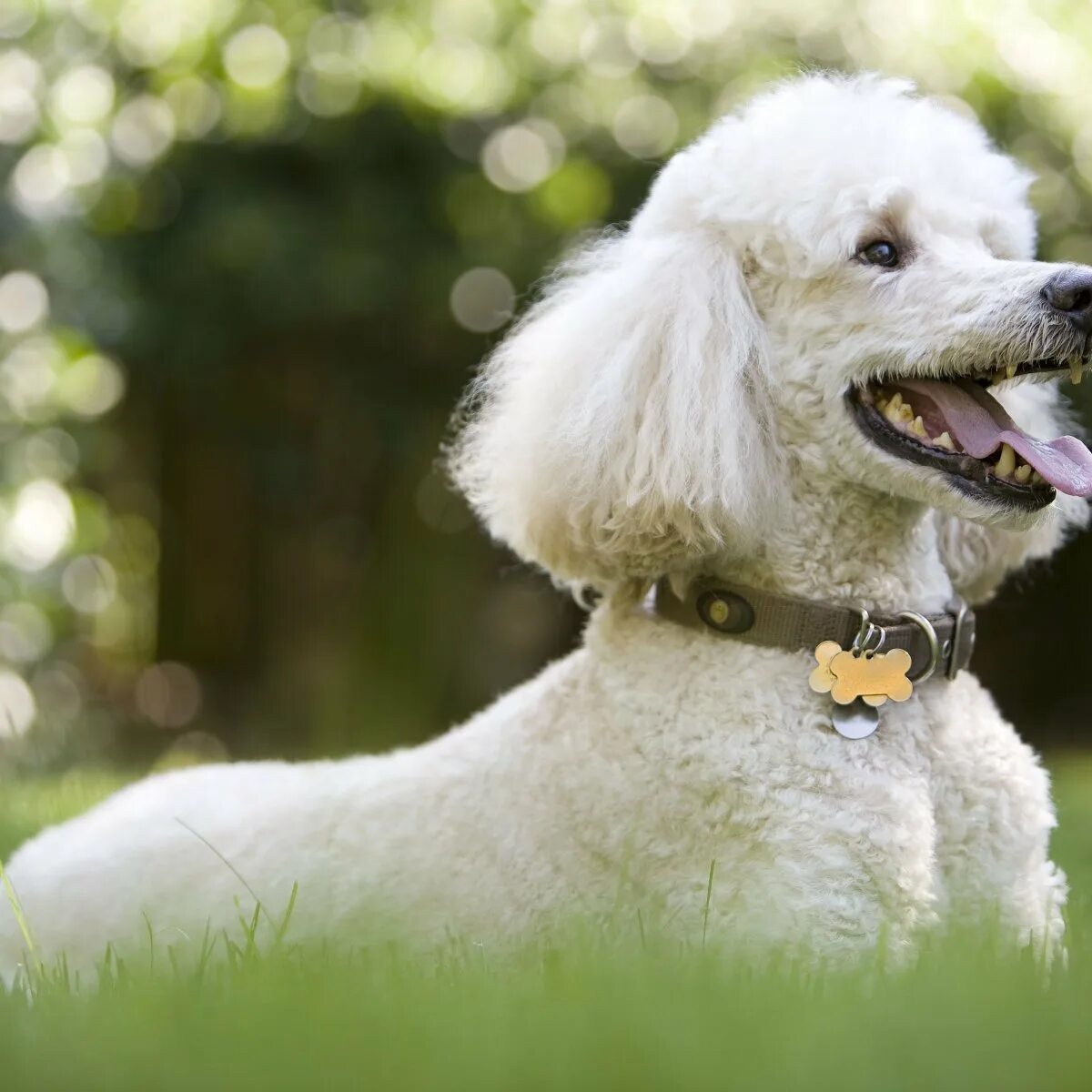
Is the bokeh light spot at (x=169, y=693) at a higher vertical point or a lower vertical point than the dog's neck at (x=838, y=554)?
lower

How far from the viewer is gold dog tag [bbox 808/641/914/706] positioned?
7.75ft

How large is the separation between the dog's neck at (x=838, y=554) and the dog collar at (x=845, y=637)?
0.05 meters

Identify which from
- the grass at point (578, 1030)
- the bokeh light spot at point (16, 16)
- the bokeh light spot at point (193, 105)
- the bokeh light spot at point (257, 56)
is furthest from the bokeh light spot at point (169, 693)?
the grass at point (578, 1030)

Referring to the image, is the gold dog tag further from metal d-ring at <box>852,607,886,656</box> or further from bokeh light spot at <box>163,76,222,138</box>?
bokeh light spot at <box>163,76,222,138</box>

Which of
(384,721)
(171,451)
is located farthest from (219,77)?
(384,721)

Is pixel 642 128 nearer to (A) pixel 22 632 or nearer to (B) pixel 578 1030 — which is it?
(A) pixel 22 632

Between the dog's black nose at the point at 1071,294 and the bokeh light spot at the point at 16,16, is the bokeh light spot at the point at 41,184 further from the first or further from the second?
the dog's black nose at the point at 1071,294

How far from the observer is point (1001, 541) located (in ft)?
9.32

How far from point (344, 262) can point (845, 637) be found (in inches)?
234

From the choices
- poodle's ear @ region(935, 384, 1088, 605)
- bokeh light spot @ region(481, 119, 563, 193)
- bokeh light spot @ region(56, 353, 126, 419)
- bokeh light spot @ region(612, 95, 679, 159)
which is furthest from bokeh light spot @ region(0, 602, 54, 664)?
poodle's ear @ region(935, 384, 1088, 605)

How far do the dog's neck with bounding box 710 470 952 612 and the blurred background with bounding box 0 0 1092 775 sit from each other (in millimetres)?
5289

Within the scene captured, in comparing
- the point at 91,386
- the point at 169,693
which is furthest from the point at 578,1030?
the point at 169,693

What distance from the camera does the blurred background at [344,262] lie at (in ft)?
25.6

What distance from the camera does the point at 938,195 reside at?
2584 millimetres
